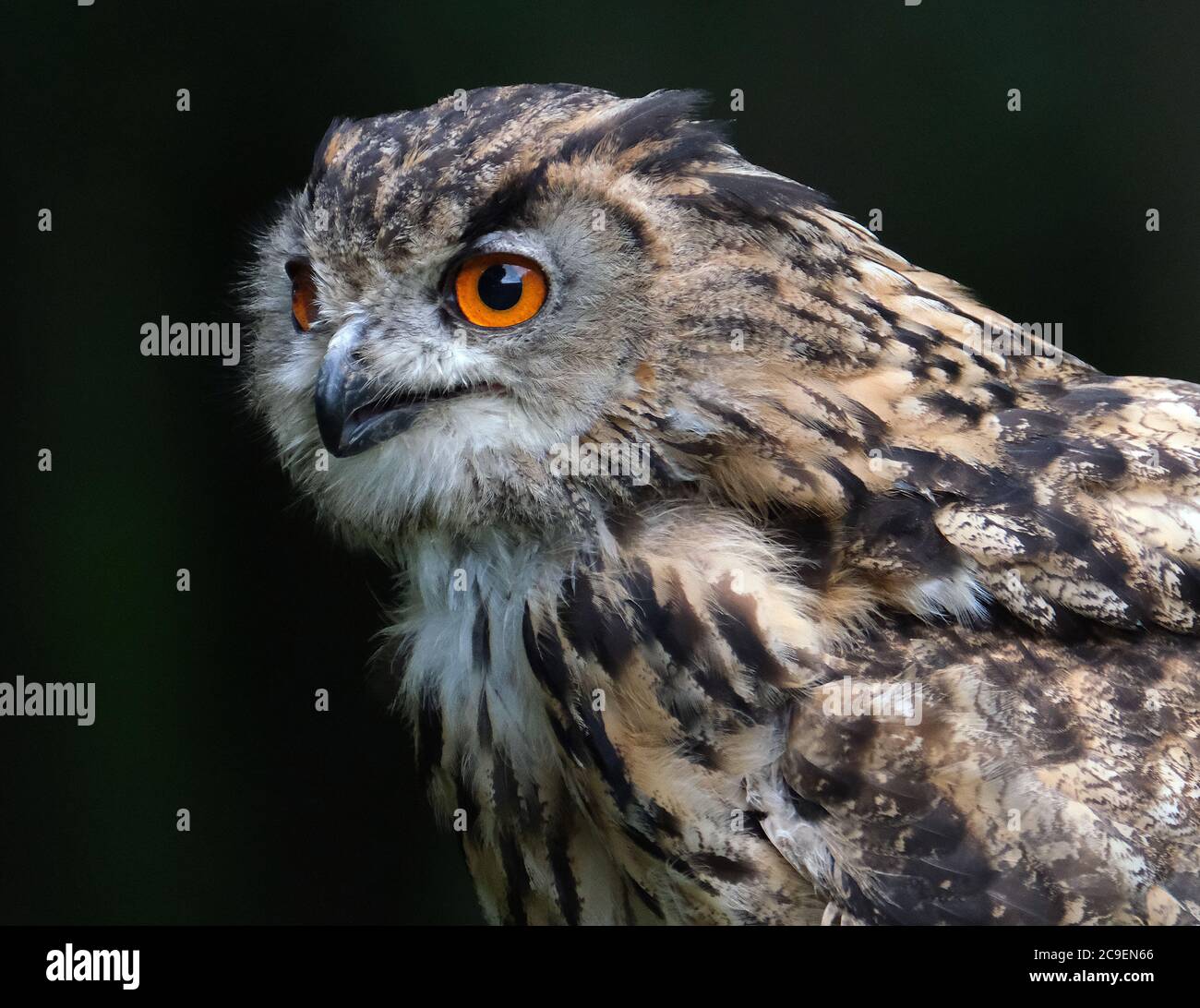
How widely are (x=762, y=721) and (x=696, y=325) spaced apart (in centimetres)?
59

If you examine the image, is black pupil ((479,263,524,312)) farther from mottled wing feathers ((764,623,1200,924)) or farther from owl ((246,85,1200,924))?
mottled wing feathers ((764,623,1200,924))

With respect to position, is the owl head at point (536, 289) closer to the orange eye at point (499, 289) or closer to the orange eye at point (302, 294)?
the orange eye at point (499, 289)

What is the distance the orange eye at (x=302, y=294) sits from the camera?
2.15 m

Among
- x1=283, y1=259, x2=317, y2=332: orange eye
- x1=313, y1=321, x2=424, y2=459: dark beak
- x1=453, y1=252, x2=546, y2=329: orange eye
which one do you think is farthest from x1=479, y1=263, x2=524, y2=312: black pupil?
x1=283, y1=259, x2=317, y2=332: orange eye

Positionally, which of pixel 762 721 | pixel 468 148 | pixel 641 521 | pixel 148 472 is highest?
pixel 468 148

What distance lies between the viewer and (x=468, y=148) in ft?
6.17

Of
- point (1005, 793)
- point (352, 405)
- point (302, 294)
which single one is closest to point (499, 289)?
point (352, 405)

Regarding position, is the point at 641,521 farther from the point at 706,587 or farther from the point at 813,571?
the point at 813,571

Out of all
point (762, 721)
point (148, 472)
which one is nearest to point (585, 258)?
point (762, 721)

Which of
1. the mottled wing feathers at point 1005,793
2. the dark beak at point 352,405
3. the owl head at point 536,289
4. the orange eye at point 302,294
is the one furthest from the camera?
the orange eye at point 302,294

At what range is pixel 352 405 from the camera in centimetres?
195

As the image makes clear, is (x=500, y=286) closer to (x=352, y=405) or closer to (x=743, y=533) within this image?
(x=352, y=405)

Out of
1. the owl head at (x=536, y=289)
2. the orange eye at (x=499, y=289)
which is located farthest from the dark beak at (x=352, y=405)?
the orange eye at (x=499, y=289)

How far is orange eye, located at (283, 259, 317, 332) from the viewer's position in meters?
2.15
